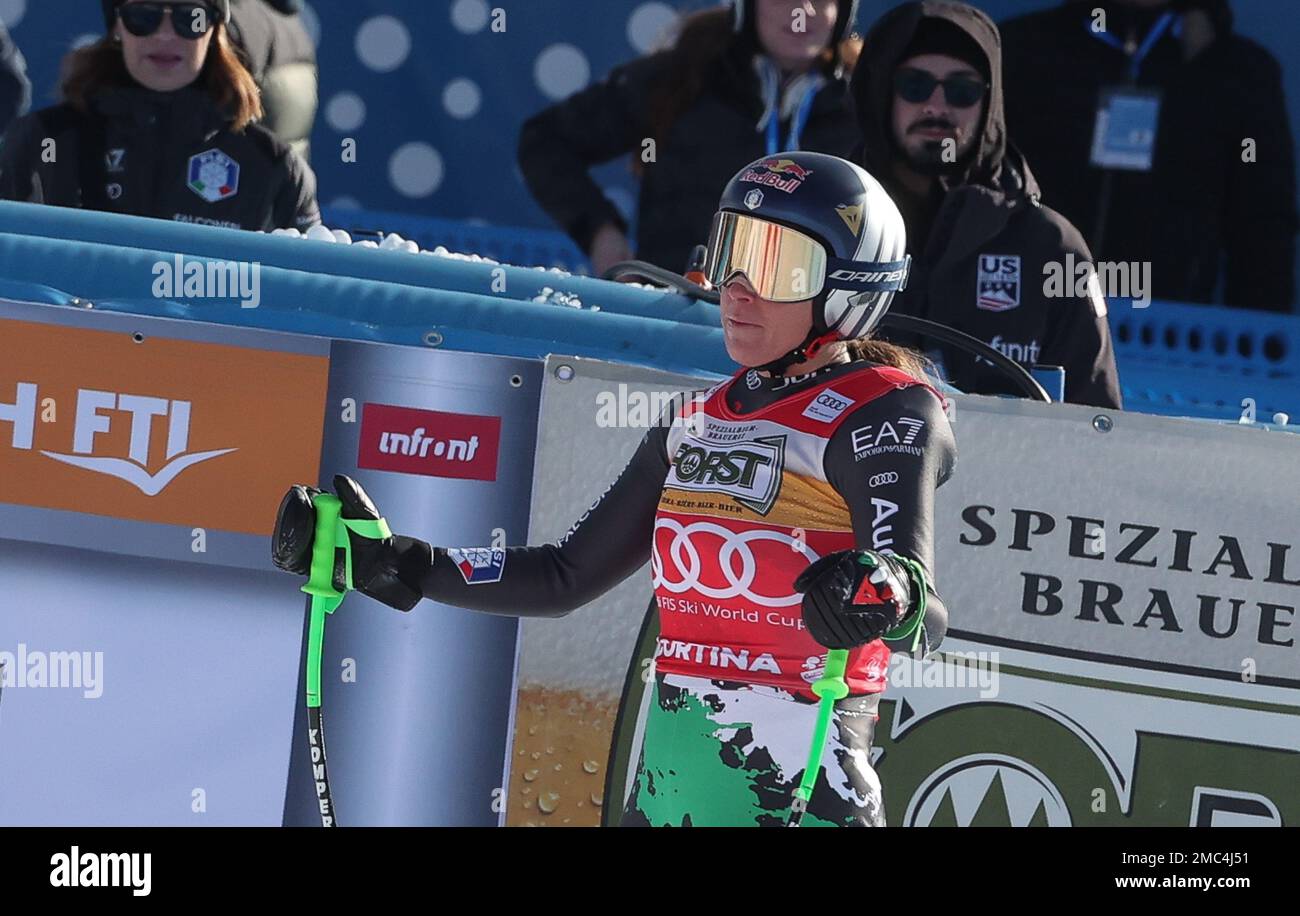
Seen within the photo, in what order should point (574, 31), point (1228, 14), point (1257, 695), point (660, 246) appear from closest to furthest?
point (1257, 695), point (660, 246), point (1228, 14), point (574, 31)

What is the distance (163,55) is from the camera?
5590 millimetres

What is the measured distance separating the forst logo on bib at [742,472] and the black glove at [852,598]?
342mm

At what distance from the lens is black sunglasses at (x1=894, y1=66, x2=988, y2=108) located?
5.14 meters

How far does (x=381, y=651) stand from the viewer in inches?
162

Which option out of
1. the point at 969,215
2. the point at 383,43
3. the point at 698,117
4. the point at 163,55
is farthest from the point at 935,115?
the point at 383,43

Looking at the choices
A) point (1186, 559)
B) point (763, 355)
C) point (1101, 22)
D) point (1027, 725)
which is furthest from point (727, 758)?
point (1101, 22)

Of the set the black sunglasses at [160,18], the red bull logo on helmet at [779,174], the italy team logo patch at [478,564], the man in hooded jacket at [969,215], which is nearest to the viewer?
the red bull logo on helmet at [779,174]

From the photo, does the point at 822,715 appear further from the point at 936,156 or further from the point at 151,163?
the point at 151,163

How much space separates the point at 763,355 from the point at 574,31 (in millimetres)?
3984

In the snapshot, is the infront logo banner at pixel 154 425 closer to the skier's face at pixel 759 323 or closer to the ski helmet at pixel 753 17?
the skier's face at pixel 759 323

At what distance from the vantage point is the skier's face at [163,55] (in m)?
5.58

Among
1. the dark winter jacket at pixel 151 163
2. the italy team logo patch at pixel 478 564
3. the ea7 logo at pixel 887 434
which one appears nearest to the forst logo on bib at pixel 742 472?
the ea7 logo at pixel 887 434

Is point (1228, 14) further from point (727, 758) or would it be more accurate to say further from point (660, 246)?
point (727, 758)

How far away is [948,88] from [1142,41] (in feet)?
5.25
